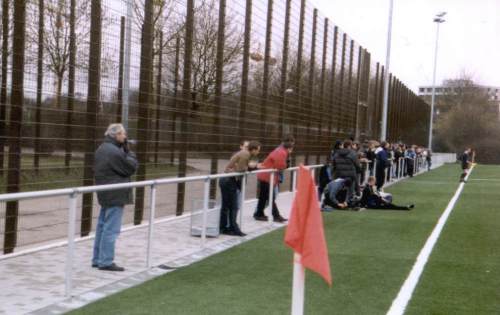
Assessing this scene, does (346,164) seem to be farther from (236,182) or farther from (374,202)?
(236,182)

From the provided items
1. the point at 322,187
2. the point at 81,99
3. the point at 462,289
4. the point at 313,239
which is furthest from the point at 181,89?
the point at 313,239

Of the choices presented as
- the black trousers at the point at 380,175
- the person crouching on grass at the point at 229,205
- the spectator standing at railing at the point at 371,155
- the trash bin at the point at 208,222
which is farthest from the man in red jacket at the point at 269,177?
the spectator standing at railing at the point at 371,155

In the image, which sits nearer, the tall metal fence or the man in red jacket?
the tall metal fence

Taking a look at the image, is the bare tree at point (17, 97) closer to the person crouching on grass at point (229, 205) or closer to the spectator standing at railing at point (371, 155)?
the person crouching on grass at point (229, 205)

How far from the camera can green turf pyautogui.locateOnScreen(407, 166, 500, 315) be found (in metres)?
6.39

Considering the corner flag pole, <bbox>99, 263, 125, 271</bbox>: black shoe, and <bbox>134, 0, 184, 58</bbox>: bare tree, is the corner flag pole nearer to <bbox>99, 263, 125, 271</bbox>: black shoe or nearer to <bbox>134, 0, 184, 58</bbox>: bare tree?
<bbox>99, 263, 125, 271</bbox>: black shoe

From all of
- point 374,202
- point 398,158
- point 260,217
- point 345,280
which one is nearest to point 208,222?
point 260,217

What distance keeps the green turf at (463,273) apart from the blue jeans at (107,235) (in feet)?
10.6

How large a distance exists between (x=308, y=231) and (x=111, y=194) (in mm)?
4197

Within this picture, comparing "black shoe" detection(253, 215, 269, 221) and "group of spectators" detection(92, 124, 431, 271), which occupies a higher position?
"group of spectators" detection(92, 124, 431, 271)

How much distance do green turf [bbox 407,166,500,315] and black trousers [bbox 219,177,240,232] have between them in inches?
121

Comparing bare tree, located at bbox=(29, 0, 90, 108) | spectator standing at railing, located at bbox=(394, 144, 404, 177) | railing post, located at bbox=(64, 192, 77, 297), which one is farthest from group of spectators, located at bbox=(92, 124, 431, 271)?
spectator standing at railing, located at bbox=(394, 144, 404, 177)

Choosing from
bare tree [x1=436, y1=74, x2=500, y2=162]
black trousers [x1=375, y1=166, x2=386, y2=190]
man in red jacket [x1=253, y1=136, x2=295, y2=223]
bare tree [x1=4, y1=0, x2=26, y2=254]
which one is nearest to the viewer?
bare tree [x1=4, y1=0, x2=26, y2=254]

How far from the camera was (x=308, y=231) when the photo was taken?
12.1ft
